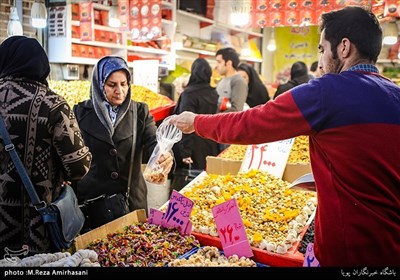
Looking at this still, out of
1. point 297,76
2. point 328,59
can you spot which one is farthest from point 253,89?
point 328,59

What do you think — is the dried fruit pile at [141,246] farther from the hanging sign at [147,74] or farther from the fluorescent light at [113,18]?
the fluorescent light at [113,18]

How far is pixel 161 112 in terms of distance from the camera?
14.7ft

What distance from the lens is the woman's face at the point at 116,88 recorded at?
248 centimetres

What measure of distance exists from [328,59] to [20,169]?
1211 mm

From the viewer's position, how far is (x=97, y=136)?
2410 millimetres

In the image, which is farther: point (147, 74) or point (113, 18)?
point (113, 18)

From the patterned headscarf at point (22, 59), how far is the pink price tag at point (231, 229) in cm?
93

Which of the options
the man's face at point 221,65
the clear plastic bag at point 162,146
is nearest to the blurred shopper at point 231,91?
the man's face at point 221,65

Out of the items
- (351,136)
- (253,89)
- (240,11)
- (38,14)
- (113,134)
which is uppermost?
(240,11)

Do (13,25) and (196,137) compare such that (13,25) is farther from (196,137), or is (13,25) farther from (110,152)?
(110,152)

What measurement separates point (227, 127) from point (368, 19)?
0.59 meters

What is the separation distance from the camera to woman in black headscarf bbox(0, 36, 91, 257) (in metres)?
1.70

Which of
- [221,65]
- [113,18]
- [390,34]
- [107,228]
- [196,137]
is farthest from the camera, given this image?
[390,34]

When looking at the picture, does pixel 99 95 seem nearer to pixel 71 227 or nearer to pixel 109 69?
pixel 109 69
